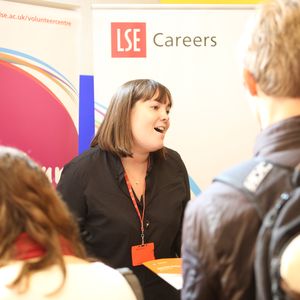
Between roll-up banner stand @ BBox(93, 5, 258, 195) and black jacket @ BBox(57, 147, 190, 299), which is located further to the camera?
roll-up banner stand @ BBox(93, 5, 258, 195)

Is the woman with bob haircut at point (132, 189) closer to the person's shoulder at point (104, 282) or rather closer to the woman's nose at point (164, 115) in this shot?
the woman's nose at point (164, 115)

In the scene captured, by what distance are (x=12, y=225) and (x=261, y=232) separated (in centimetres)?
48

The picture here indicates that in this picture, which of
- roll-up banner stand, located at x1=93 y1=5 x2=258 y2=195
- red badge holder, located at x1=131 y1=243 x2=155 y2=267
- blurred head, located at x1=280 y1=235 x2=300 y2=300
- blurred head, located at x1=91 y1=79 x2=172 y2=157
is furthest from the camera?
roll-up banner stand, located at x1=93 y1=5 x2=258 y2=195

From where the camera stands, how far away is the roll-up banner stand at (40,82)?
9.49ft

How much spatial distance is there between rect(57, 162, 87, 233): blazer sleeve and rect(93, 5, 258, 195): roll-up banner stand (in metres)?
0.88

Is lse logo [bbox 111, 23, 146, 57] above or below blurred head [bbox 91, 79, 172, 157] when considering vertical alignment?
above

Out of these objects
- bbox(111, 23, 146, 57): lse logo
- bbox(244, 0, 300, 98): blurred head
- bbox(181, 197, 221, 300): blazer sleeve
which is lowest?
bbox(181, 197, 221, 300): blazer sleeve

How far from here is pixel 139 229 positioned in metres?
2.17

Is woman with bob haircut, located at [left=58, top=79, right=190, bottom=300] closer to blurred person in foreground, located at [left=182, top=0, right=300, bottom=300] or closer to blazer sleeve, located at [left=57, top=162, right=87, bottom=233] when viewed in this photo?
blazer sleeve, located at [left=57, top=162, right=87, bottom=233]

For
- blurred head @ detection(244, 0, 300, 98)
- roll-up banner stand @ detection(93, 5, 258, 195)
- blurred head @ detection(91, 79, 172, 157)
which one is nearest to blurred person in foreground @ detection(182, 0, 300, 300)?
blurred head @ detection(244, 0, 300, 98)

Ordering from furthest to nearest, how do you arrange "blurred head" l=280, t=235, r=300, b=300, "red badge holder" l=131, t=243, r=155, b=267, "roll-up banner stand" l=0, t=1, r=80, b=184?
"roll-up banner stand" l=0, t=1, r=80, b=184, "red badge holder" l=131, t=243, r=155, b=267, "blurred head" l=280, t=235, r=300, b=300

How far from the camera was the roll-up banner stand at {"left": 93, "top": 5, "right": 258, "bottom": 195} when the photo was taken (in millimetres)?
2996

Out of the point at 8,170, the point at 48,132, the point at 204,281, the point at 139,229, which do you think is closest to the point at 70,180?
the point at 139,229

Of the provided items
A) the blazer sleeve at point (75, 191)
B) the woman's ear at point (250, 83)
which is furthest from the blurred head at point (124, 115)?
the woman's ear at point (250, 83)
